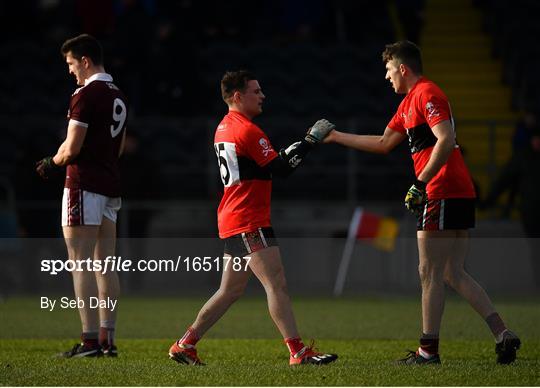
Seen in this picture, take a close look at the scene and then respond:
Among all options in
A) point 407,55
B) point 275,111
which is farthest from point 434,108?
point 275,111

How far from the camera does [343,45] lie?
62.7ft

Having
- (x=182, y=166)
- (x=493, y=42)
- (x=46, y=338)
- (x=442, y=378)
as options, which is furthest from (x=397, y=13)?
(x=442, y=378)

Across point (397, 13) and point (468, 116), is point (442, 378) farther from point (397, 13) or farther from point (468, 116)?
point (397, 13)

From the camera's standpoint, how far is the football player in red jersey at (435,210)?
8.34 meters

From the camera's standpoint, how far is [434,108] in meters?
8.24

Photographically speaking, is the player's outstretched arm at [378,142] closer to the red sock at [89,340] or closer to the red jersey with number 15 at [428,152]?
the red jersey with number 15 at [428,152]

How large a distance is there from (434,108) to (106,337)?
2.76 meters

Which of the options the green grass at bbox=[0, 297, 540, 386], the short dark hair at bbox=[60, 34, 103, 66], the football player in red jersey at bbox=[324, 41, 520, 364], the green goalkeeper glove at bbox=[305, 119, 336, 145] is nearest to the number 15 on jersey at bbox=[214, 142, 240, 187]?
the green goalkeeper glove at bbox=[305, 119, 336, 145]

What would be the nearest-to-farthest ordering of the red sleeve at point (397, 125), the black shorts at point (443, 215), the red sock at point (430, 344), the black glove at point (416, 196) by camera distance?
1. the black glove at point (416, 196)
2. the red sock at point (430, 344)
3. the black shorts at point (443, 215)
4. the red sleeve at point (397, 125)

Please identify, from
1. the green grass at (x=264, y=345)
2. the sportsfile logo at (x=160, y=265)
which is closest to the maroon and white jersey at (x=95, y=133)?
the green grass at (x=264, y=345)

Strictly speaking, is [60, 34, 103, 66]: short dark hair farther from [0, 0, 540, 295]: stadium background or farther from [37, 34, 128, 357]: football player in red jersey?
[0, 0, 540, 295]: stadium background

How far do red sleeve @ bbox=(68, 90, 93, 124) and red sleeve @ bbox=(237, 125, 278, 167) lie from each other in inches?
50.3

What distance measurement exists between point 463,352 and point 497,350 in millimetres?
895

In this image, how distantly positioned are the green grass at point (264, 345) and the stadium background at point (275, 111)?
1162 millimetres
